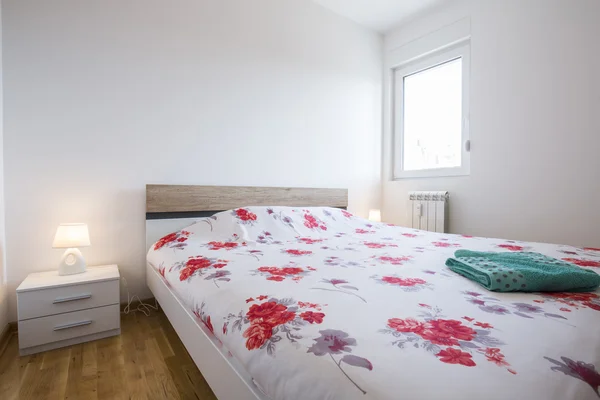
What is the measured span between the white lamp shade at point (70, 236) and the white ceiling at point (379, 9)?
2737mm

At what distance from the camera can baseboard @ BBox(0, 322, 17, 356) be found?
1610mm

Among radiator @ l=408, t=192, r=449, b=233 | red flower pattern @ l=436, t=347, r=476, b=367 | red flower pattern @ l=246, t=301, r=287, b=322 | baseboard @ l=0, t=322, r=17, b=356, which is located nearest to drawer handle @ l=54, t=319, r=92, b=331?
baseboard @ l=0, t=322, r=17, b=356

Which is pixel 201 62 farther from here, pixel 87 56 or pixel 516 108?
pixel 516 108

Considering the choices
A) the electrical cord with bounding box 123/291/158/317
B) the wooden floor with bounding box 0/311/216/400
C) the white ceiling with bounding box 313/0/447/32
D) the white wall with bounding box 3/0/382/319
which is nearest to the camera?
the wooden floor with bounding box 0/311/216/400

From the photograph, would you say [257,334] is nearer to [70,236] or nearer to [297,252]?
[297,252]

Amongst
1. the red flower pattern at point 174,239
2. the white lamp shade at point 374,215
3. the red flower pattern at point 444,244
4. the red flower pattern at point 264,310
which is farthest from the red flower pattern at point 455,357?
the white lamp shade at point 374,215

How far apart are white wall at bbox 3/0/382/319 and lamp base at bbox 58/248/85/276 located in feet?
0.57

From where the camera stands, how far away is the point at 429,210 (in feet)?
9.52

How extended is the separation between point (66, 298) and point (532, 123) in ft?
10.6

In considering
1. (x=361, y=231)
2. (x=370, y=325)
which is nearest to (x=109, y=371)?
(x=370, y=325)

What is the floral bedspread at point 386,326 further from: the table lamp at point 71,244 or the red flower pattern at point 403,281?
the table lamp at point 71,244

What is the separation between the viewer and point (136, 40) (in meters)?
2.10

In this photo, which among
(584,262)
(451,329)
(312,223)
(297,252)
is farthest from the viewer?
(312,223)

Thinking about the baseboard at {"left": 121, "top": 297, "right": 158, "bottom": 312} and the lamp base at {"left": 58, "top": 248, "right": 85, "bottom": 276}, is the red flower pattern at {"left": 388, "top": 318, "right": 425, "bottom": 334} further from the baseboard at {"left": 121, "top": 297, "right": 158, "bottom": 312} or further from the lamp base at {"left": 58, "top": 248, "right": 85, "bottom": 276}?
the baseboard at {"left": 121, "top": 297, "right": 158, "bottom": 312}
